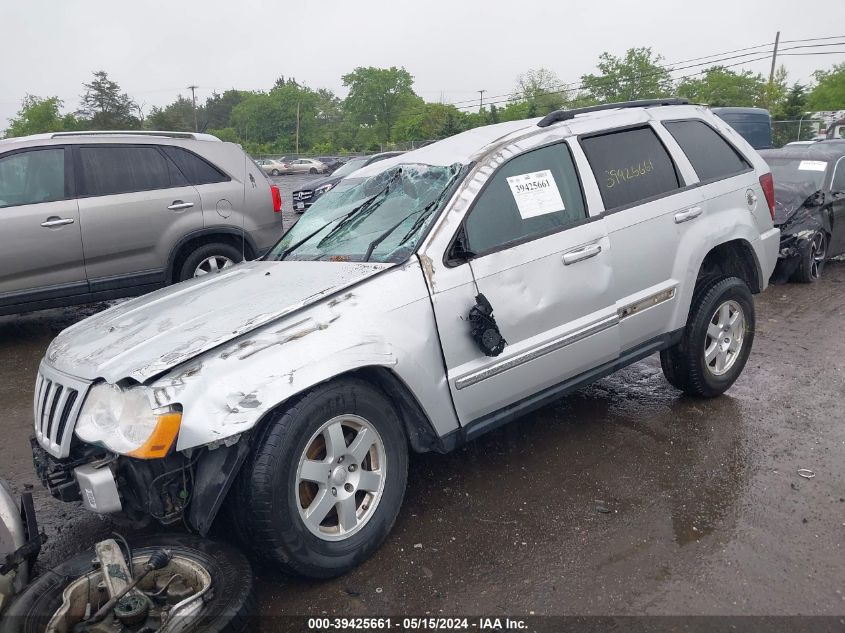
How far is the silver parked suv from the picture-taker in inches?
252

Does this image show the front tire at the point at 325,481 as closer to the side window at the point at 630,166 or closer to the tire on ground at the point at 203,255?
the side window at the point at 630,166

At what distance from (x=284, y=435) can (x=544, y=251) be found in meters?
1.65

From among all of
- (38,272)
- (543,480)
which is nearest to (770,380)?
(543,480)

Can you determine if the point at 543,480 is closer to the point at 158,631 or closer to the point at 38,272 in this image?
the point at 158,631

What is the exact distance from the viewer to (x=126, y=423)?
257 centimetres

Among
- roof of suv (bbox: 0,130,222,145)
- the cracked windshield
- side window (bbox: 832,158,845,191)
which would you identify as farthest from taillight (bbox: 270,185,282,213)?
side window (bbox: 832,158,845,191)

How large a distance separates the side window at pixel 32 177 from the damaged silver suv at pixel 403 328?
3548mm

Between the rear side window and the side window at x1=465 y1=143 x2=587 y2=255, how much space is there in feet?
15.1

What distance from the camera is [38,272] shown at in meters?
6.43

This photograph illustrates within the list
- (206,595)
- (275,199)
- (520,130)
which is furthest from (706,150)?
(275,199)

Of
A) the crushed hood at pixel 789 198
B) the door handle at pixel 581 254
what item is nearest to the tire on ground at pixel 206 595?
the door handle at pixel 581 254

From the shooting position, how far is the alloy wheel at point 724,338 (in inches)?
179

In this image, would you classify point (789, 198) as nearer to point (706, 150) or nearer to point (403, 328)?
point (706, 150)

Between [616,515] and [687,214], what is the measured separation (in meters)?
1.91
